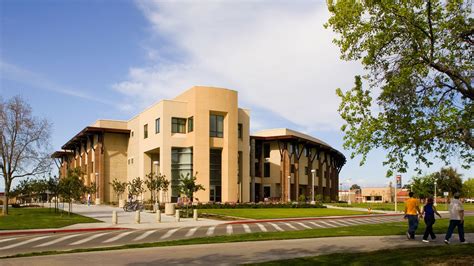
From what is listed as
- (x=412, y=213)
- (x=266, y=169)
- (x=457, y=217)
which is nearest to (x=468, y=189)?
(x=266, y=169)

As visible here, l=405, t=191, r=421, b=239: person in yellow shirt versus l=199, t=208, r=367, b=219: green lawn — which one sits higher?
l=405, t=191, r=421, b=239: person in yellow shirt

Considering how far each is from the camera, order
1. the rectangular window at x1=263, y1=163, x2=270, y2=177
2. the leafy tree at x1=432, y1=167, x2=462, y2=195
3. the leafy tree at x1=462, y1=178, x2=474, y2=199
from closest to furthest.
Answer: the rectangular window at x1=263, y1=163, x2=270, y2=177 < the leafy tree at x1=432, y1=167, x2=462, y2=195 < the leafy tree at x1=462, y1=178, x2=474, y2=199

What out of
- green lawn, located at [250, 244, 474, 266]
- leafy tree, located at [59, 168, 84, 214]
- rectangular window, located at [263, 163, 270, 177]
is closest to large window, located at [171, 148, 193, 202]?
leafy tree, located at [59, 168, 84, 214]

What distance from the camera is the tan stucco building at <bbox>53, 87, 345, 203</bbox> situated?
55531 mm

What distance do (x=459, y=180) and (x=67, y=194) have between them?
87.2m

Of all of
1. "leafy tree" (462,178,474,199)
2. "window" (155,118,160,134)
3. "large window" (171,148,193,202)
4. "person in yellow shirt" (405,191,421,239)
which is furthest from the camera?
"leafy tree" (462,178,474,199)

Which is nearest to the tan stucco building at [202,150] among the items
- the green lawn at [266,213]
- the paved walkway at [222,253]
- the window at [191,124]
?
the window at [191,124]

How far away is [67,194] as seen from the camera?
3834 centimetres

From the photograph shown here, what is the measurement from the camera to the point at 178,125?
57.2m

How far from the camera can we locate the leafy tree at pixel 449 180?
97319 mm

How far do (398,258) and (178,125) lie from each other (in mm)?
47261

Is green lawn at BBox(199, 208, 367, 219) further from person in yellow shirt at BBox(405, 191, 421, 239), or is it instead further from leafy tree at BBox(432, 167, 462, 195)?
leafy tree at BBox(432, 167, 462, 195)

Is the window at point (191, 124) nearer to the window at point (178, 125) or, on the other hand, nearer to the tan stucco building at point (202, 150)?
the tan stucco building at point (202, 150)

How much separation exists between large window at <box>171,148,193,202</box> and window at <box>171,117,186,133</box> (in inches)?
92.3
